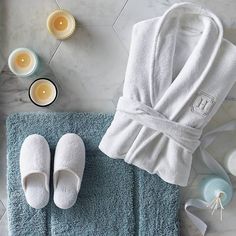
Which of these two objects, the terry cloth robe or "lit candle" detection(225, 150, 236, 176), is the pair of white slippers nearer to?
the terry cloth robe

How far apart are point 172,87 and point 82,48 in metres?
0.32

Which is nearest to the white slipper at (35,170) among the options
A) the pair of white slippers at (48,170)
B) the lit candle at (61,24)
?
the pair of white slippers at (48,170)

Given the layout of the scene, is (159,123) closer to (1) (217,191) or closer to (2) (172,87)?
(2) (172,87)

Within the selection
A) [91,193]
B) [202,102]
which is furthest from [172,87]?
[91,193]

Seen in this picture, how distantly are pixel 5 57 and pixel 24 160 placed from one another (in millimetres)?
322

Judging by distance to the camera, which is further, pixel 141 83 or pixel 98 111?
pixel 98 111

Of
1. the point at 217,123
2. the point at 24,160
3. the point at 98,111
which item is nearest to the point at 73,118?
the point at 98,111

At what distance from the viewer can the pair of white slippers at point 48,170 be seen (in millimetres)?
1257

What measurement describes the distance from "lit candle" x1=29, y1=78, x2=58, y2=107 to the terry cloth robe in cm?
21

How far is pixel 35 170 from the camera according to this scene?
49.0 inches

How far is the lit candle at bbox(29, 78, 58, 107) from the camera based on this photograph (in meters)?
1.27

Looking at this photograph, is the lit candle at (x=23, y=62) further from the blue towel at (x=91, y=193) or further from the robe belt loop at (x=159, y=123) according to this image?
the robe belt loop at (x=159, y=123)

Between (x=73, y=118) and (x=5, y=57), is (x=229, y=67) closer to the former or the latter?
(x=73, y=118)

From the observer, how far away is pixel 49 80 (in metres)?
1.27
